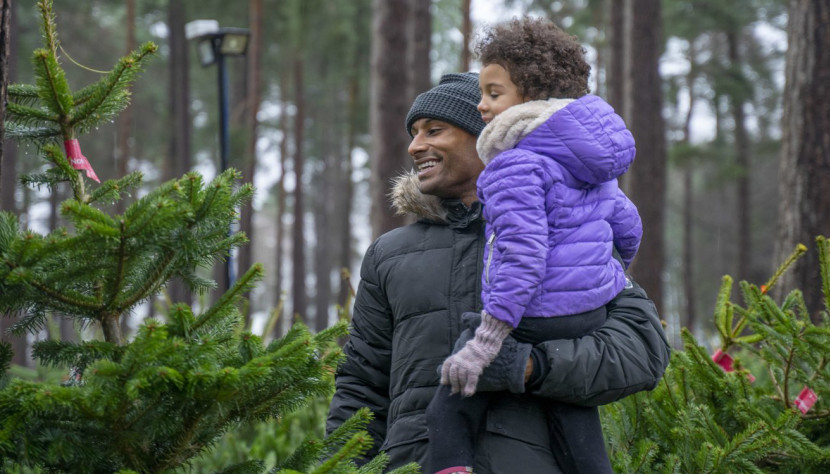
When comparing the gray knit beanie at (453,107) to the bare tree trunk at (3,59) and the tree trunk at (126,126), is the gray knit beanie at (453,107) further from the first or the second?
the tree trunk at (126,126)

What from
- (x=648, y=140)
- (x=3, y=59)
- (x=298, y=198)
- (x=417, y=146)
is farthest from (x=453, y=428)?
(x=298, y=198)

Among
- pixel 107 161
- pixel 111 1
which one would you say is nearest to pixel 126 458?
pixel 111 1

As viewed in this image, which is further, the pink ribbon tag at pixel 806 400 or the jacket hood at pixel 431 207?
the pink ribbon tag at pixel 806 400

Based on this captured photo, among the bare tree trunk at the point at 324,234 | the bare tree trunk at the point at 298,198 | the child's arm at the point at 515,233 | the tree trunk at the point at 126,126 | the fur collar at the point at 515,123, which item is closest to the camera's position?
the child's arm at the point at 515,233

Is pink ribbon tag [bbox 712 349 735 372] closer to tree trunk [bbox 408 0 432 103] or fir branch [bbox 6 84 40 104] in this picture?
fir branch [bbox 6 84 40 104]

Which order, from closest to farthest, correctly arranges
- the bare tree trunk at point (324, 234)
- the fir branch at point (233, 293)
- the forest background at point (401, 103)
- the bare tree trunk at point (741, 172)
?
the fir branch at point (233, 293) → the forest background at point (401, 103) → the bare tree trunk at point (741, 172) → the bare tree trunk at point (324, 234)

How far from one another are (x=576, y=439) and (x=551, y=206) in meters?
0.67

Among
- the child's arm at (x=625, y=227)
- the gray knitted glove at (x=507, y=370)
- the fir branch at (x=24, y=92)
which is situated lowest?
the gray knitted glove at (x=507, y=370)

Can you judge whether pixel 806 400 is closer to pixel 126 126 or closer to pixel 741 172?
pixel 126 126

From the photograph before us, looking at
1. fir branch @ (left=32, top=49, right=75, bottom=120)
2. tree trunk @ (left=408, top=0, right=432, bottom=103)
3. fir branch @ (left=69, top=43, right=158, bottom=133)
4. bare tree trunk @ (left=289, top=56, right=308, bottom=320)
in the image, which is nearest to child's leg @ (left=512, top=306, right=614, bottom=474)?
fir branch @ (left=69, top=43, right=158, bottom=133)

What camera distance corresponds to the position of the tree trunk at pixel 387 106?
33.2 ft

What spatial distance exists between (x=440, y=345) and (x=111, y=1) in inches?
965

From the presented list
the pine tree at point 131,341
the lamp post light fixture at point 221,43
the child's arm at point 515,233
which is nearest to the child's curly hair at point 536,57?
the child's arm at point 515,233

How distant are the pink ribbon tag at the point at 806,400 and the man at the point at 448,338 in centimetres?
116
